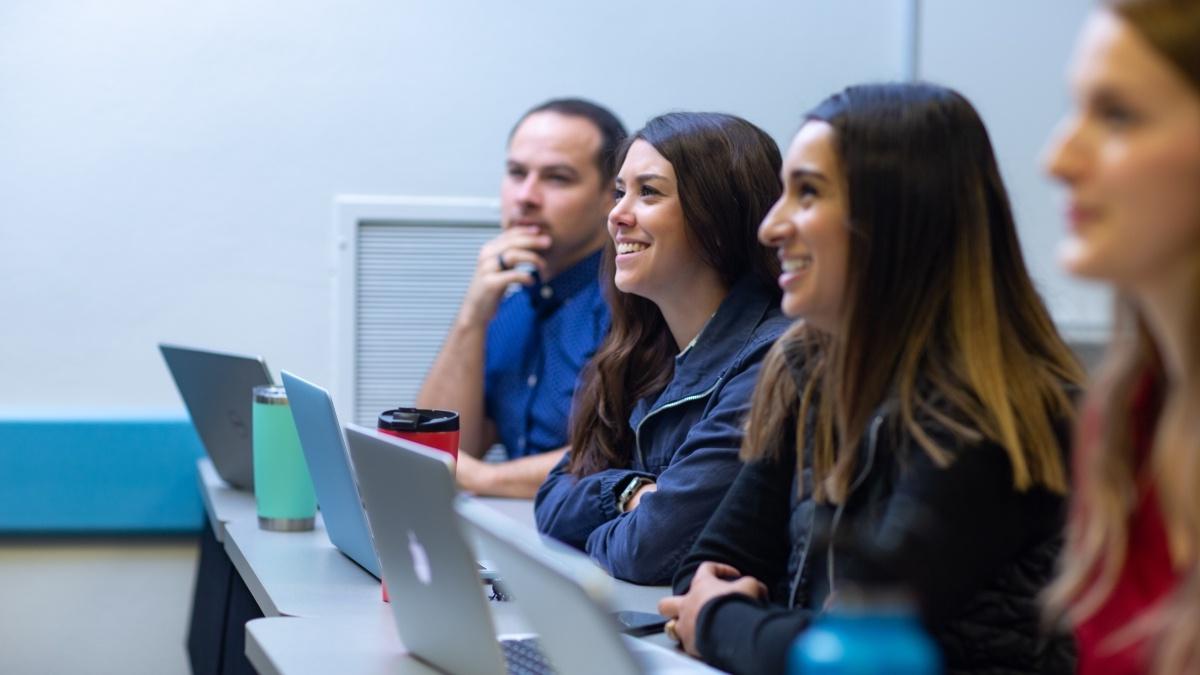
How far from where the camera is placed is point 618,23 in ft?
10.7

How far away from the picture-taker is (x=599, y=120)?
3010mm

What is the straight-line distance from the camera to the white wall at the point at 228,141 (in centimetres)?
306

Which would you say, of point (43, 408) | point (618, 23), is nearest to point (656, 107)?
point (618, 23)

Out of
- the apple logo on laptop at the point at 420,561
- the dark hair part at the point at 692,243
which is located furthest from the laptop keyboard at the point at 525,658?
the dark hair part at the point at 692,243

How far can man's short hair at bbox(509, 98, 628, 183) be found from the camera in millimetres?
2996

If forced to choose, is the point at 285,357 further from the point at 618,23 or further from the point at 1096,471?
the point at 1096,471

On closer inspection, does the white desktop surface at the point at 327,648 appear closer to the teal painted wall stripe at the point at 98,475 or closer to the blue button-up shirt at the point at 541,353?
the blue button-up shirt at the point at 541,353

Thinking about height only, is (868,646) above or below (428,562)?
above

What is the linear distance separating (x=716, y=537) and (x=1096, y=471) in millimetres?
637

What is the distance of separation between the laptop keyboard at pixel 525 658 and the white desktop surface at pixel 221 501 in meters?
0.98

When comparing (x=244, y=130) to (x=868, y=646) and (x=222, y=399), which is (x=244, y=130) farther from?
(x=868, y=646)

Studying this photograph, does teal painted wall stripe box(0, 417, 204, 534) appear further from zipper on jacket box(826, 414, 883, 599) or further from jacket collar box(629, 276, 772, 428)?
zipper on jacket box(826, 414, 883, 599)

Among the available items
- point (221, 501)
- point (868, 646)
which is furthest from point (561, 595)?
point (221, 501)

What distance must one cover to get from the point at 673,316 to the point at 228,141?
1371 millimetres
